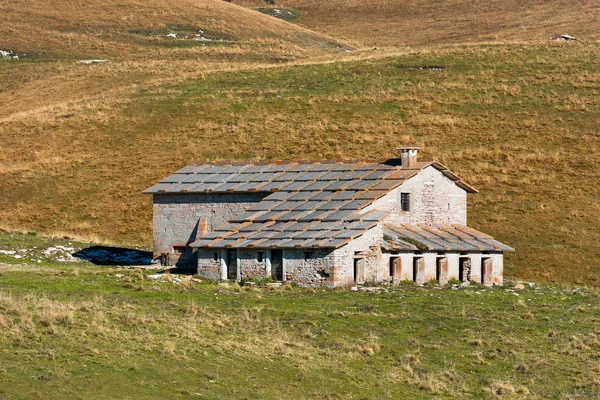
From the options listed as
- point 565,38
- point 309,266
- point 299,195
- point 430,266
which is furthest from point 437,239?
point 565,38

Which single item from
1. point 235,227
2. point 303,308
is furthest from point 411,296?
point 235,227

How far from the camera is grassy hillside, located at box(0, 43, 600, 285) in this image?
6638cm

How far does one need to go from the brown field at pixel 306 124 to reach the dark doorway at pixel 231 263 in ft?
47.1

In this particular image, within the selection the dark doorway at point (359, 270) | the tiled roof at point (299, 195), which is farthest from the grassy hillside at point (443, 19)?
the dark doorway at point (359, 270)

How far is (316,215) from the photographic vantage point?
5200 cm

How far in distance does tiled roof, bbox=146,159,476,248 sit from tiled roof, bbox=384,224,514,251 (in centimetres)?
124

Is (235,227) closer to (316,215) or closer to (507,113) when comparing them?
(316,215)

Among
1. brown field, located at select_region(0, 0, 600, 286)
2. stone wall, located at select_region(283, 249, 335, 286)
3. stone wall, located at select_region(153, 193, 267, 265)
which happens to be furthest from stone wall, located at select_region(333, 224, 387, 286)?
brown field, located at select_region(0, 0, 600, 286)

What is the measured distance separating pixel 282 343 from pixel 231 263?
691 inches

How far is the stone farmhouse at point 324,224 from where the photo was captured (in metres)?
49.4

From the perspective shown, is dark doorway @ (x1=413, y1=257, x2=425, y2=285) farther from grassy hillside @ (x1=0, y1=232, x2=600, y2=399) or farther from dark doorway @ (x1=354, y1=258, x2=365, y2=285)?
grassy hillside @ (x1=0, y1=232, x2=600, y2=399)

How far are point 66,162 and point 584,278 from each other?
124ft

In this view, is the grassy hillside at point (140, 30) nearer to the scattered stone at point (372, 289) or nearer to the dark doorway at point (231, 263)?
the dark doorway at point (231, 263)

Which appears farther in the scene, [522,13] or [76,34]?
[522,13]
